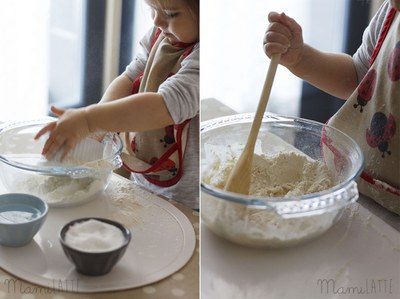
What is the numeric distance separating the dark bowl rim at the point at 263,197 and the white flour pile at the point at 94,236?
0.26 ft

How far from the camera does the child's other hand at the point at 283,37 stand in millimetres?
438

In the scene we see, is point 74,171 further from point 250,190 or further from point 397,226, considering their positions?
point 397,226

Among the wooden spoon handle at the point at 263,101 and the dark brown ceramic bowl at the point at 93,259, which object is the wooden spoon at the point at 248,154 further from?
the dark brown ceramic bowl at the point at 93,259

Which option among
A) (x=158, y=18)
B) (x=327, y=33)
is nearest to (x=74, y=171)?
(x=158, y=18)

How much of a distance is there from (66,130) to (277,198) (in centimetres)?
18

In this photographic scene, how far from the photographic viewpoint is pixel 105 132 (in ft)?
1.43

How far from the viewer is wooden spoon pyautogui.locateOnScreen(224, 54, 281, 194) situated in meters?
0.43

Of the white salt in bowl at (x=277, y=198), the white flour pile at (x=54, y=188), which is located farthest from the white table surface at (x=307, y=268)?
the white flour pile at (x=54, y=188)

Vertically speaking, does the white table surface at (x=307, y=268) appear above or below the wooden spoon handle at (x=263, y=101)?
below

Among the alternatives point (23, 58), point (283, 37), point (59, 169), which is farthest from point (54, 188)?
point (283, 37)

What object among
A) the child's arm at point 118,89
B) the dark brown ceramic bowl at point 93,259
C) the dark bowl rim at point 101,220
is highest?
the child's arm at point 118,89

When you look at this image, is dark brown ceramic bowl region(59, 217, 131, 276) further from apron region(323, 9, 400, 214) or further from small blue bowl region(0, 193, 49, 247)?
apron region(323, 9, 400, 214)

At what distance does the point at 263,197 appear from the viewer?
446 mm

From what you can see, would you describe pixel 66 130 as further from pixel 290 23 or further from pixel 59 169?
pixel 290 23
